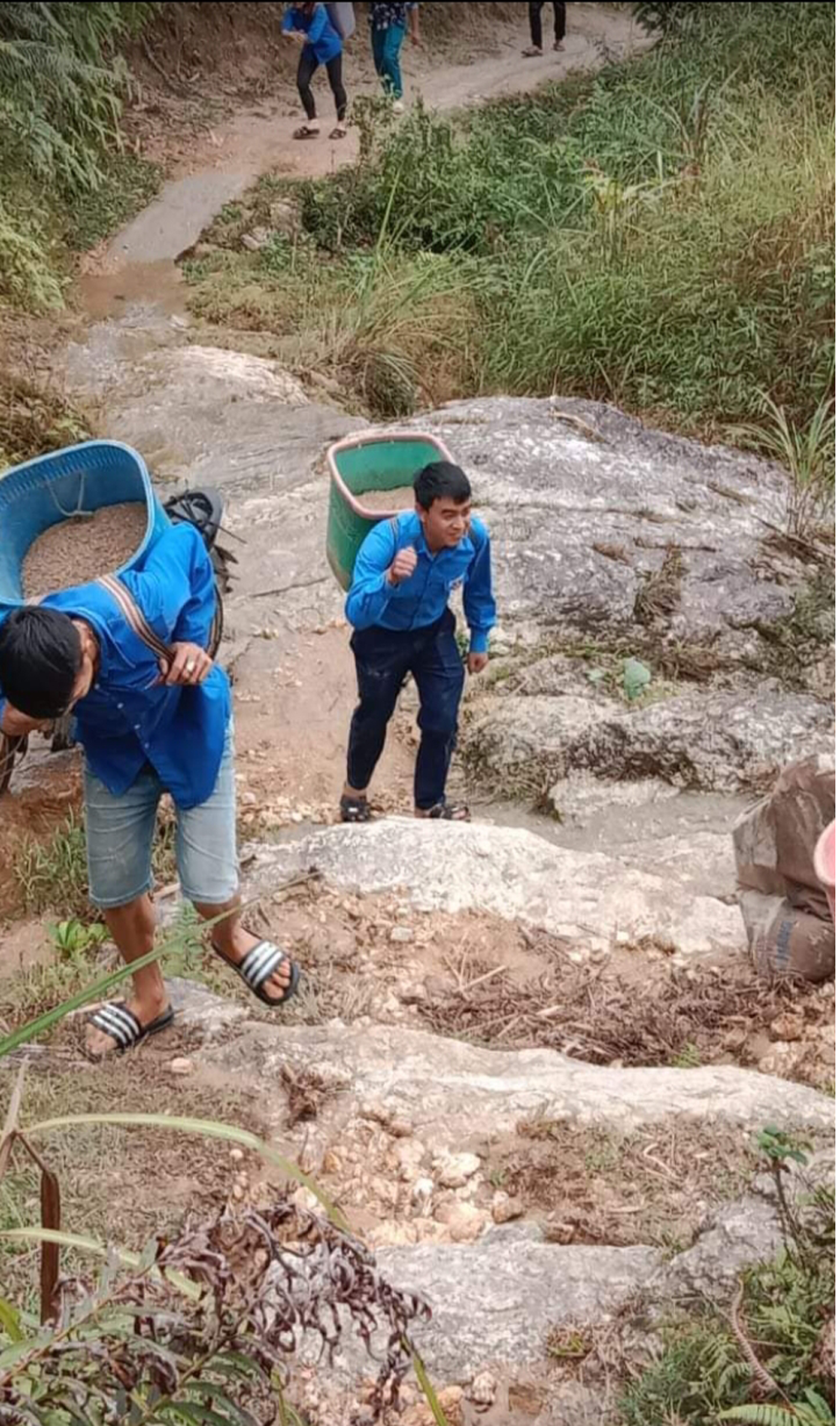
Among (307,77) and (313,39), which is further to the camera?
(307,77)

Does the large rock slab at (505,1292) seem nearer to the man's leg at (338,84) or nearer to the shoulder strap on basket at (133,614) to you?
the shoulder strap on basket at (133,614)

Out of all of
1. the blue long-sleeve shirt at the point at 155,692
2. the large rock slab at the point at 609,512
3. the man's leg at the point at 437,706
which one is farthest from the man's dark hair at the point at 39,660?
the large rock slab at the point at 609,512

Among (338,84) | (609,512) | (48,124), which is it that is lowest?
(609,512)

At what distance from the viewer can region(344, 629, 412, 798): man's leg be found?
3930mm

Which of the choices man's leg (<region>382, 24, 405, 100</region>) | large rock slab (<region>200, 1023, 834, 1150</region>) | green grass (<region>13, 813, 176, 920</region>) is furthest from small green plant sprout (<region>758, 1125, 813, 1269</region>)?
man's leg (<region>382, 24, 405, 100</region>)

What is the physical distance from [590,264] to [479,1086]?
21.0ft

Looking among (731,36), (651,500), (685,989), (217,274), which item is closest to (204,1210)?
(685,989)

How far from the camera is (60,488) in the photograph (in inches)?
162

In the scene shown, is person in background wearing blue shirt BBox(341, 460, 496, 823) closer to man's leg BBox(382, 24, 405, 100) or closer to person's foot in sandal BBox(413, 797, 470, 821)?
person's foot in sandal BBox(413, 797, 470, 821)

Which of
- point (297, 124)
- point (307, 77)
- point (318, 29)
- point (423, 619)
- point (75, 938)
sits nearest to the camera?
point (75, 938)

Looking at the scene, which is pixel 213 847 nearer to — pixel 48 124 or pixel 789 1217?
pixel 789 1217

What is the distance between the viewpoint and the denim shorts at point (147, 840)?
2.91 meters

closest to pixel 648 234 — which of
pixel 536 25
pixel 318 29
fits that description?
pixel 318 29

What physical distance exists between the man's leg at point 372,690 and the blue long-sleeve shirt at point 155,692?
105 centimetres
